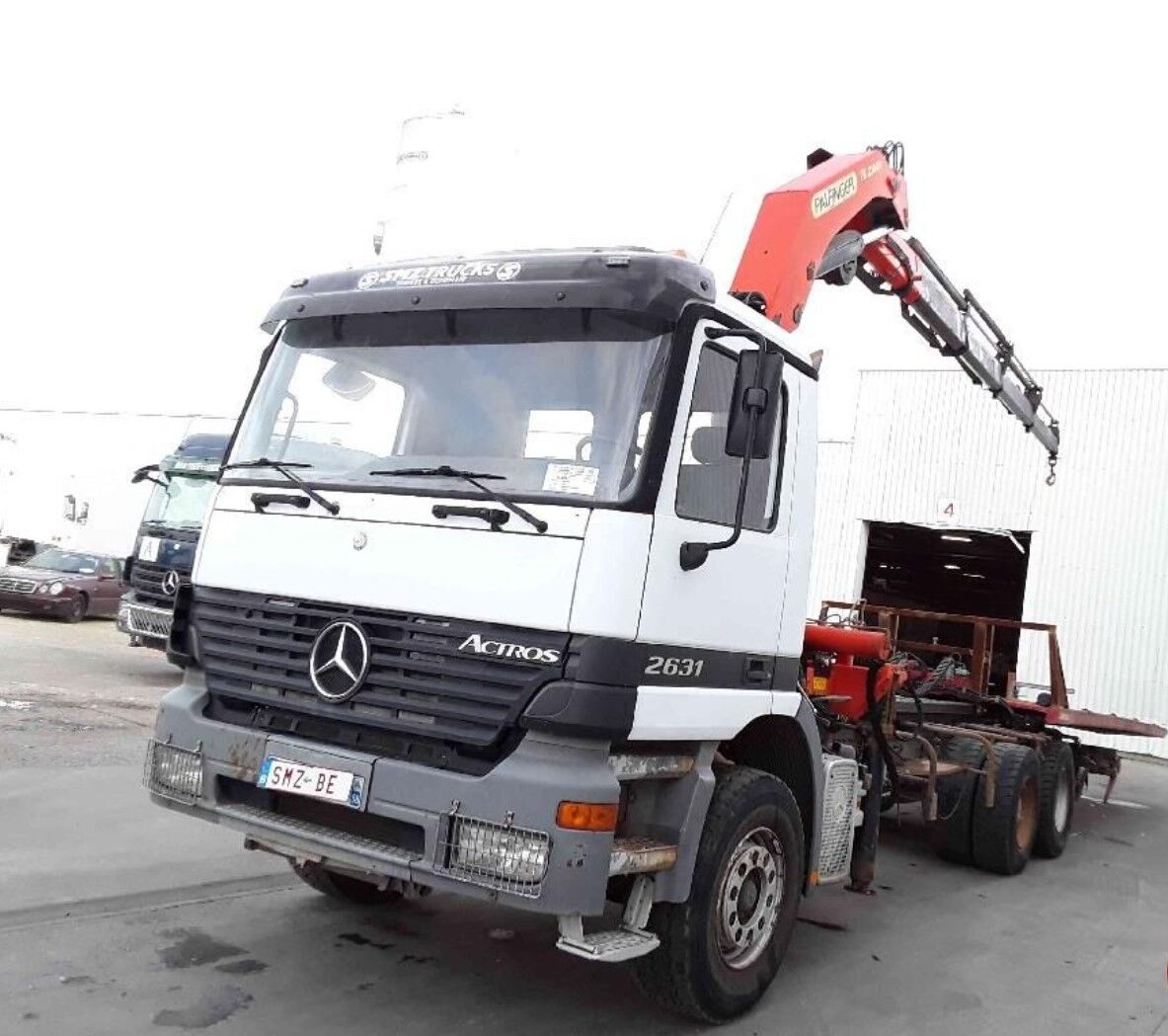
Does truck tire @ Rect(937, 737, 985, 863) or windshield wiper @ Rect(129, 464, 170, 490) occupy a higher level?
windshield wiper @ Rect(129, 464, 170, 490)

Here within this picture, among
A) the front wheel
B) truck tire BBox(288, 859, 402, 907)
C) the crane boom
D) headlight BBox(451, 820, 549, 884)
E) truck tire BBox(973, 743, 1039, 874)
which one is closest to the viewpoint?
headlight BBox(451, 820, 549, 884)

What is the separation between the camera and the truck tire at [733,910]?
4.34 meters

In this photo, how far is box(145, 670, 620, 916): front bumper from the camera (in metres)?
3.80

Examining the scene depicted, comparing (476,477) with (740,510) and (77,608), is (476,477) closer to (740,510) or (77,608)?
(740,510)

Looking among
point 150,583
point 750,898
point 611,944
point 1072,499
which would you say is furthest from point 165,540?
point 1072,499

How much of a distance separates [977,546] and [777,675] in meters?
14.9

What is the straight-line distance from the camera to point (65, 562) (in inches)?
896

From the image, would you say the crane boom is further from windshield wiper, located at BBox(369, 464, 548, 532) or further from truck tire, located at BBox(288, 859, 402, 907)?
truck tire, located at BBox(288, 859, 402, 907)

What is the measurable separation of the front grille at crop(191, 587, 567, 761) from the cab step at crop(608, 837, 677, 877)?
561 mm

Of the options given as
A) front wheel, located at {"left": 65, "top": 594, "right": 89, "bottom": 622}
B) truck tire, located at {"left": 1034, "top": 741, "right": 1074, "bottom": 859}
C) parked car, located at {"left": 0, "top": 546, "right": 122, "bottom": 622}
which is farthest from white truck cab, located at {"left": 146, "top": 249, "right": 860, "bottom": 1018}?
front wheel, located at {"left": 65, "top": 594, "right": 89, "bottom": 622}

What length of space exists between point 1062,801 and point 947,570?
9377 mm

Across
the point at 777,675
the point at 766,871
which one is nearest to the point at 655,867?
the point at 766,871

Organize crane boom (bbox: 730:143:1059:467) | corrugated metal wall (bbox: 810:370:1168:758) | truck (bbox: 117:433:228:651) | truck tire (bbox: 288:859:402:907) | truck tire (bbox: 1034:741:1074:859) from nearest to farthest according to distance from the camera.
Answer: truck tire (bbox: 288:859:402:907) < crane boom (bbox: 730:143:1059:467) < truck tire (bbox: 1034:741:1074:859) < truck (bbox: 117:433:228:651) < corrugated metal wall (bbox: 810:370:1168:758)

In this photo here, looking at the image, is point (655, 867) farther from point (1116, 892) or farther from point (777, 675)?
point (1116, 892)
